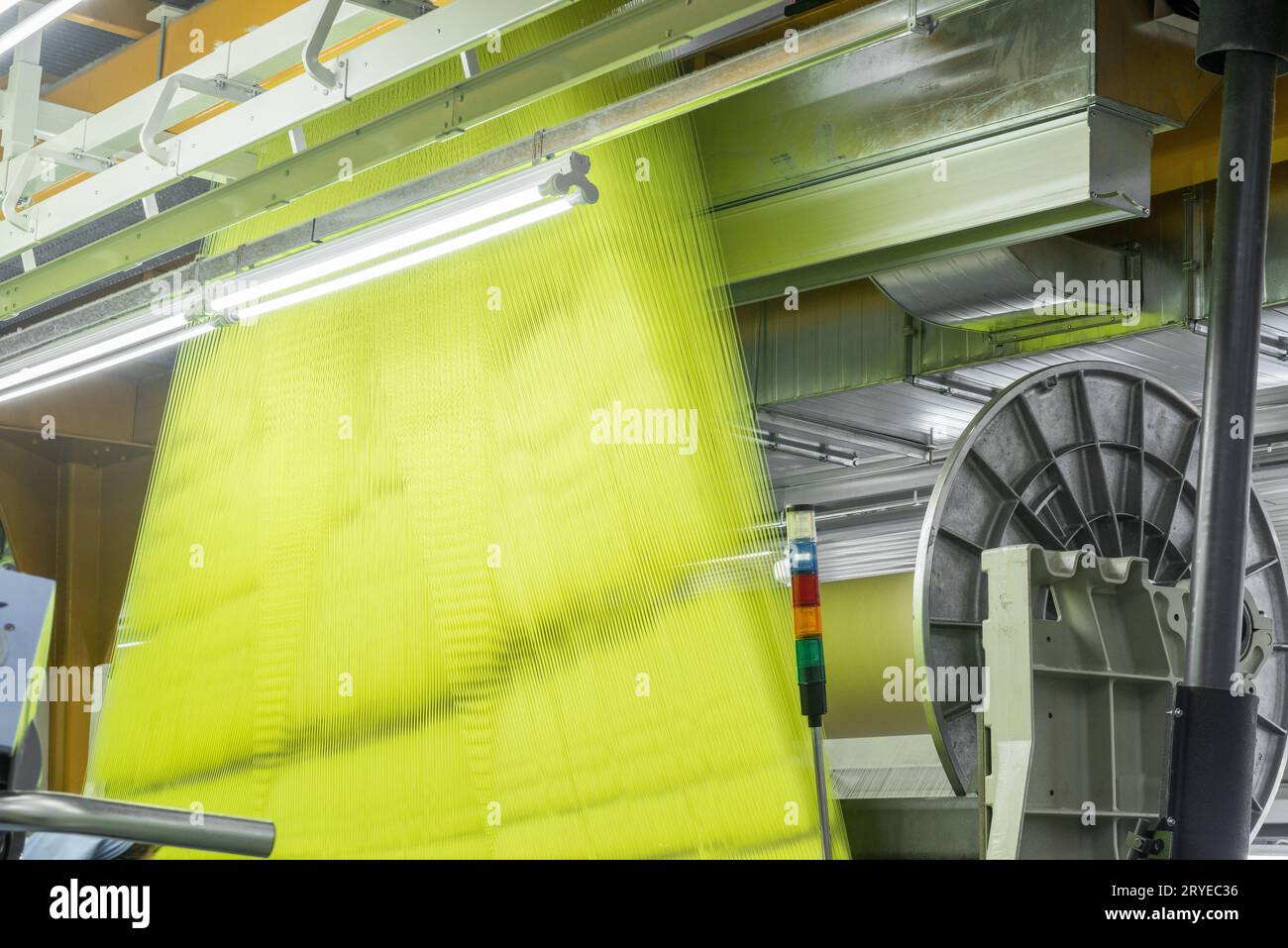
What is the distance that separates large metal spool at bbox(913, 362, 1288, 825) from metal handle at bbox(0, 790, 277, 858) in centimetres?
367

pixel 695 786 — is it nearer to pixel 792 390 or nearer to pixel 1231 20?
pixel 1231 20

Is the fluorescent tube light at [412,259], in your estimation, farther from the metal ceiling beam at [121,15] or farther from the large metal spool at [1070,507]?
the large metal spool at [1070,507]

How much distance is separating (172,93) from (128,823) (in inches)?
166

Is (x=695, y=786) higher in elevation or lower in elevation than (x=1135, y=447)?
lower

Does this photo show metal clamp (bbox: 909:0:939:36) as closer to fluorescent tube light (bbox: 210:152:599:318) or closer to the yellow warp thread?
fluorescent tube light (bbox: 210:152:599:318)

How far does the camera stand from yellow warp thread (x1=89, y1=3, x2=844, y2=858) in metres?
4.00

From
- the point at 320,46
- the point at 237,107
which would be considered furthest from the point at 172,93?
the point at 320,46

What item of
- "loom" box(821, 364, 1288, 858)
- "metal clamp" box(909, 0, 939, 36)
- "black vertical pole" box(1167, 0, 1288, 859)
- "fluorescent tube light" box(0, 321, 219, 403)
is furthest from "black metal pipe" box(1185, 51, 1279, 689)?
"fluorescent tube light" box(0, 321, 219, 403)

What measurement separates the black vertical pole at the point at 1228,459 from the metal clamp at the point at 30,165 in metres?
4.09

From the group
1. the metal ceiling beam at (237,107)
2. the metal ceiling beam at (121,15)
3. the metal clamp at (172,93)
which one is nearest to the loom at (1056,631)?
the metal ceiling beam at (237,107)

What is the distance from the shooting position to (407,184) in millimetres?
4328

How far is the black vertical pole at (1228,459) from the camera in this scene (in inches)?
117

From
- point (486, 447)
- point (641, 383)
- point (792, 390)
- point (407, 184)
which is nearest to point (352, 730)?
point (486, 447)

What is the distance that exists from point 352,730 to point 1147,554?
311 centimetres
